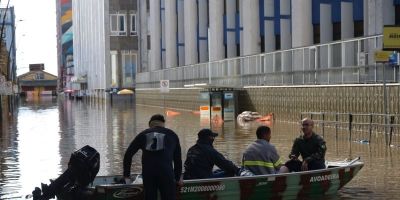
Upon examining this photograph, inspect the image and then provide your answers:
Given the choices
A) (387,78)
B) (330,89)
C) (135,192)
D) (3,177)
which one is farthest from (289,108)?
(135,192)

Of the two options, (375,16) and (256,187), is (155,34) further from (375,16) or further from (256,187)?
(256,187)

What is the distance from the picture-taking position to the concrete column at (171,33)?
69.0 m

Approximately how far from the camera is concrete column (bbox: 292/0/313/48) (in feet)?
126

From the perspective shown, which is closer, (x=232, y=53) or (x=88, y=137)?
(x=88, y=137)

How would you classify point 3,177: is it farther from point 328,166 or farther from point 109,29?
point 109,29

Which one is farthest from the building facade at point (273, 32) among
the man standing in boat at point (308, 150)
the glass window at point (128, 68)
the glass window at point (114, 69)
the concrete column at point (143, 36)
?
the glass window at point (114, 69)

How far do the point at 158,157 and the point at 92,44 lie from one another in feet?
374

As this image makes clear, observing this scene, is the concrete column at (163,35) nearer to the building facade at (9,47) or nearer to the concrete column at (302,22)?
the building facade at (9,47)

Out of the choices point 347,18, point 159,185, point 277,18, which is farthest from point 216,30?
point 159,185

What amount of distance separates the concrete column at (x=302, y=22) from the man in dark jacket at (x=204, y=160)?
27783 mm

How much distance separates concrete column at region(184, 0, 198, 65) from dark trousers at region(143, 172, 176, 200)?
52746 millimetres

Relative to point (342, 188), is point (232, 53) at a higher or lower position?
higher

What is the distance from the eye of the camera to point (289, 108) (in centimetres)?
3753

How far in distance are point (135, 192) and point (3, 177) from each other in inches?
259
